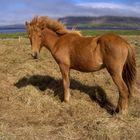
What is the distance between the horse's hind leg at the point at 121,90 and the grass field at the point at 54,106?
0.63ft

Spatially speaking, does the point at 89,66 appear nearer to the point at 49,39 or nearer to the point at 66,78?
the point at 66,78

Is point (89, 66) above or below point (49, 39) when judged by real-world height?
below

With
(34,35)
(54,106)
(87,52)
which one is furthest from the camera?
(34,35)

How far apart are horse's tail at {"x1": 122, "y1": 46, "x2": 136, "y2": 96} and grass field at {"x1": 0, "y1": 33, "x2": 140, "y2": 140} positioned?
643mm

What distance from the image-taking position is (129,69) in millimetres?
8141

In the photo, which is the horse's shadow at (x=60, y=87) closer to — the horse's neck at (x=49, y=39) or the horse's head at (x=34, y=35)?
the horse's neck at (x=49, y=39)

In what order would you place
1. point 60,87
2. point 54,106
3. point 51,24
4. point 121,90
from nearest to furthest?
point 121,90 → point 54,106 → point 51,24 → point 60,87

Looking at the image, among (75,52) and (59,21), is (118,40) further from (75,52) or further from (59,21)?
(59,21)

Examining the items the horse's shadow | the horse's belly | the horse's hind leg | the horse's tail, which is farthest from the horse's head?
the horse's tail

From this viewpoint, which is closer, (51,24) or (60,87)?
(51,24)

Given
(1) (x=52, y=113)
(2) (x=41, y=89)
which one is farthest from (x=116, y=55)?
(2) (x=41, y=89)

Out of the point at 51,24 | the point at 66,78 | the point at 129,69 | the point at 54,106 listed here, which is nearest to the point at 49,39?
the point at 51,24

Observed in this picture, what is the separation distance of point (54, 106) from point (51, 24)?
1.95 m

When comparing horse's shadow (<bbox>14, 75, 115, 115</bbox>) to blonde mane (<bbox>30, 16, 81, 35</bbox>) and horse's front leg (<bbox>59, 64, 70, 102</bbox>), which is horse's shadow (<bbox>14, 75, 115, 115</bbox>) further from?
blonde mane (<bbox>30, 16, 81, 35</bbox>)
